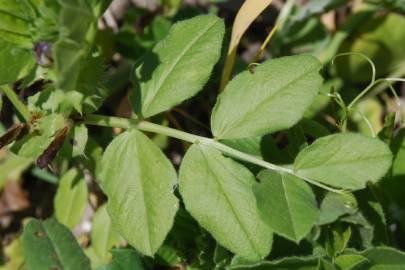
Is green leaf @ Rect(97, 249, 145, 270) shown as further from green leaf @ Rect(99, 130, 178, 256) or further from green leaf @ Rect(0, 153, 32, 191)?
green leaf @ Rect(0, 153, 32, 191)

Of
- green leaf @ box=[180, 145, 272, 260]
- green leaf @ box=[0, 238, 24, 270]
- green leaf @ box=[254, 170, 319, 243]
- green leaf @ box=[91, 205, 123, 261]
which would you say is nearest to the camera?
green leaf @ box=[254, 170, 319, 243]

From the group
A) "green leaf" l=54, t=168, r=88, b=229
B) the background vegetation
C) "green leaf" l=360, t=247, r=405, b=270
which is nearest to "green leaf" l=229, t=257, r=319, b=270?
the background vegetation

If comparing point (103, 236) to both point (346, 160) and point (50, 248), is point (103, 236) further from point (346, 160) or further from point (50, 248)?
point (346, 160)

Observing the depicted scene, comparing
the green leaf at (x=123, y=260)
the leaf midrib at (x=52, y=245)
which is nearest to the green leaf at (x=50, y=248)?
the leaf midrib at (x=52, y=245)

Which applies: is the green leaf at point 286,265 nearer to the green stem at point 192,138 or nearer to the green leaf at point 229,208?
the green leaf at point 229,208

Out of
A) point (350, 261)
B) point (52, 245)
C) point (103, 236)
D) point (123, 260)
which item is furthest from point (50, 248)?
point (350, 261)
